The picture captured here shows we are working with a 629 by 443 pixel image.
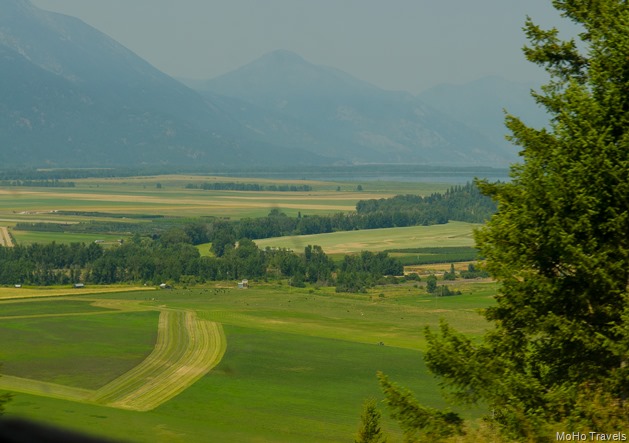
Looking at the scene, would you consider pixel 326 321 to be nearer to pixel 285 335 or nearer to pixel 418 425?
pixel 285 335

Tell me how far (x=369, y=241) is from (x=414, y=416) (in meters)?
163

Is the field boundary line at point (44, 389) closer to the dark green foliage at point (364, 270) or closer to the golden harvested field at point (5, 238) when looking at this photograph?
the dark green foliage at point (364, 270)

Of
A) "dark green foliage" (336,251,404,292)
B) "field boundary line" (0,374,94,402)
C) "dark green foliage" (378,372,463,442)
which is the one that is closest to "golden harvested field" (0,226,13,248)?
"dark green foliage" (336,251,404,292)

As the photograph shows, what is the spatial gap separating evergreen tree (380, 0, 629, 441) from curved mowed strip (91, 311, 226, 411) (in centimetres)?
3900

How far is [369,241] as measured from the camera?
18212cm

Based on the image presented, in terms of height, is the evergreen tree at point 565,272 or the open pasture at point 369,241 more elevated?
the evergreen tree at point 565,272

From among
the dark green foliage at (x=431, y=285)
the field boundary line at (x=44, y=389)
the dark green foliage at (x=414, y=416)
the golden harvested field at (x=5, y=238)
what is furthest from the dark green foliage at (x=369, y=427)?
the golden harvested field at (x=5, y=238)

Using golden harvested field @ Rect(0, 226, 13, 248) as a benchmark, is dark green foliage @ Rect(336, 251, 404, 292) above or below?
below

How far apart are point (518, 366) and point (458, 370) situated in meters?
1.14

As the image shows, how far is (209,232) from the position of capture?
19012 cm

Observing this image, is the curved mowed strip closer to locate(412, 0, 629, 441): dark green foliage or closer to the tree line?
locate(412, 0, 629, 441): dark green foliage

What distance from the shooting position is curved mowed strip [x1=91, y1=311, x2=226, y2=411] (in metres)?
59.8

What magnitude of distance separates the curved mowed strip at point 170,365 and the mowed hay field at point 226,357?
173 mm

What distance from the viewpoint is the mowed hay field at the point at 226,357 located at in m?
50.8
